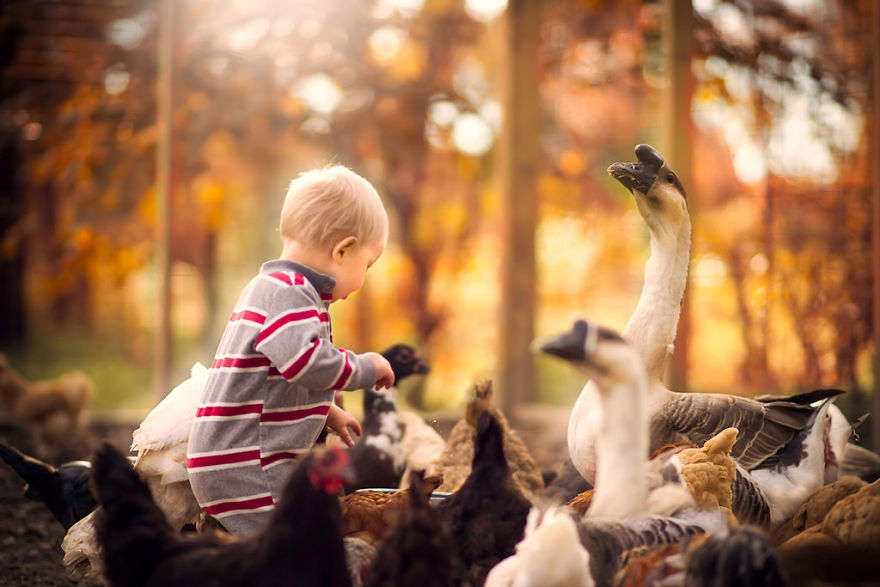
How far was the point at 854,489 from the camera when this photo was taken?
2441mm

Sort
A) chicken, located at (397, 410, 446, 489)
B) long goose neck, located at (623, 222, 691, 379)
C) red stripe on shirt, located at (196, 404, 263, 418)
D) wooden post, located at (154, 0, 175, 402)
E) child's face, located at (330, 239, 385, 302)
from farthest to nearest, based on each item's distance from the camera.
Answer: wooden post, located at (154, 0, 175, 402) → chicken, located at (397, 410, 446, 489) → long goose neck, located at (623, 222, 691, 379) → child's face, located at (330, 239, 385, 302) → red stripe on shirt, located at (196, 404, 263, 418)

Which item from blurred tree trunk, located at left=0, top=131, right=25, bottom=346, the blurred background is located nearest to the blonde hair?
the blurred background

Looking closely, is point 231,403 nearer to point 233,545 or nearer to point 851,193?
point 233,545

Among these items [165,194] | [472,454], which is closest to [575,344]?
[472,454]

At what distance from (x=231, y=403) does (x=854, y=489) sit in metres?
1.80

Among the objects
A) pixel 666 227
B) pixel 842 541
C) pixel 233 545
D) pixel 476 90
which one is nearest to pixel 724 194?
pixel 476 90

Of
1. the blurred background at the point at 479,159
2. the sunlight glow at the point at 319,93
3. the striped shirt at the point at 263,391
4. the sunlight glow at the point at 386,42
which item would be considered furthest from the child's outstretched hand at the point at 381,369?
the sunlight glow at the point at 386,42

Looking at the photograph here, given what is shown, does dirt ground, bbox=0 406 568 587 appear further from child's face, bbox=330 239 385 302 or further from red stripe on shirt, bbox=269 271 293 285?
child's face, bbox=330 239 385 302

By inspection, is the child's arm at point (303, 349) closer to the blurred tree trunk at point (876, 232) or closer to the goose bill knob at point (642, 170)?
the goose bill knob at point (642, 170)

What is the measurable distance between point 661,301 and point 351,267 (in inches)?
38.1

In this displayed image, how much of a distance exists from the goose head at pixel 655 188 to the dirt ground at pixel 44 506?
64.1 inches

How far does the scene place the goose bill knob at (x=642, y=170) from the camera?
2510 millimetres

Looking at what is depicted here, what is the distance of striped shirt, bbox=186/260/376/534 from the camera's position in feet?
6.91

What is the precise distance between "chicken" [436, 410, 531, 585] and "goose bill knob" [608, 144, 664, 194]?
0.83m
